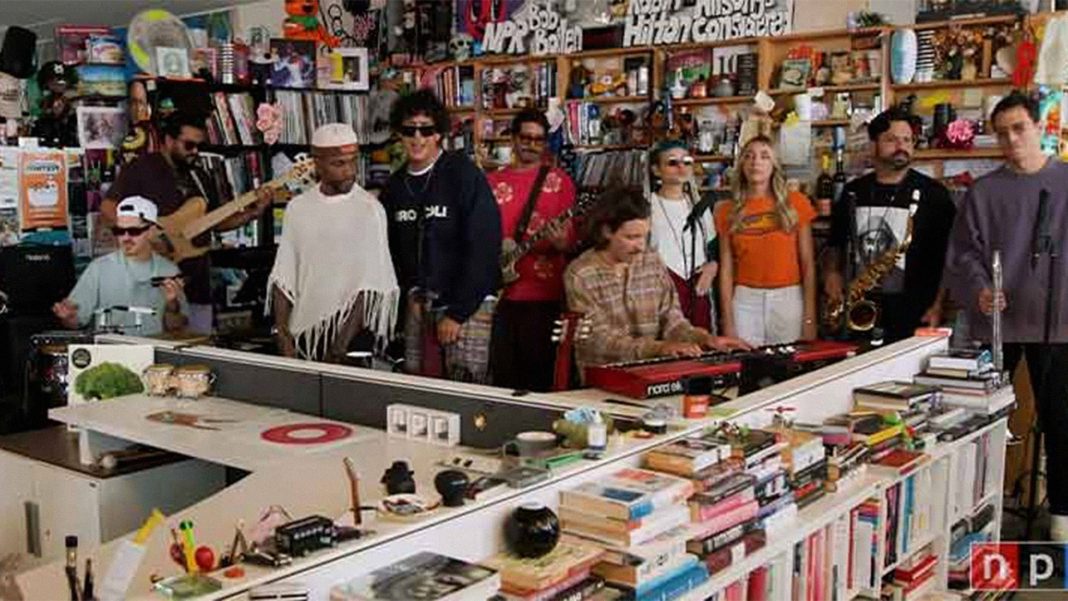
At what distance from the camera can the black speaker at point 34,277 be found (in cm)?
583

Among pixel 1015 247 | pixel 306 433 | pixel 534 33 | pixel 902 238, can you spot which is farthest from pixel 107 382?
pixel 534 33

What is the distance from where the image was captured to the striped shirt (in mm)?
3475

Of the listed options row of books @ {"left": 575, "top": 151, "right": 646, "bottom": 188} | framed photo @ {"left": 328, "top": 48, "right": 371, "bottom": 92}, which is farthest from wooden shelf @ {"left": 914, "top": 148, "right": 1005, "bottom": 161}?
framed photo @ {"left": 328, "top": 48, "right": 371, "bottom": 92}

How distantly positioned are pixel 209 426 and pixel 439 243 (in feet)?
4.10

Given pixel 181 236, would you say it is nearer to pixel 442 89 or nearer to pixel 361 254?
pixel 361 254

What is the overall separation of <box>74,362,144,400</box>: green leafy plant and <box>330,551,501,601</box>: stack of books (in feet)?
6.72

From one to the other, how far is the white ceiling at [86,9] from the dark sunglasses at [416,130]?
5802 millimetres

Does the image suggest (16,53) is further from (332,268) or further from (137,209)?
(332,268)

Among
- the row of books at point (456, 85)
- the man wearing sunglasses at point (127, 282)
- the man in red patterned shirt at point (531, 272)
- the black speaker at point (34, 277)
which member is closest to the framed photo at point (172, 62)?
the black speaker at point (34, 277)

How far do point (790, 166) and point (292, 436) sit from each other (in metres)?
3.90

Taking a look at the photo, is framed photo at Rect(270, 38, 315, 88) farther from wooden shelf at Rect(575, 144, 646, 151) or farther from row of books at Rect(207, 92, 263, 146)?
wooden shelf at Rect(575, 144, 646, 151)

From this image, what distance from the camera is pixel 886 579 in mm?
2957

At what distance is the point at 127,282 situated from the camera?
444 cm

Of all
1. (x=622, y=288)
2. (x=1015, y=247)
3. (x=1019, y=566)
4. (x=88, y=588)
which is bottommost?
(x=1019, y=566)
